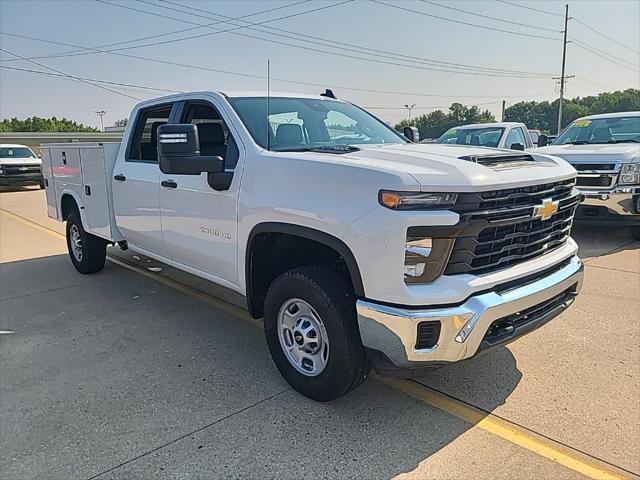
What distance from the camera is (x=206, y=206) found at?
389 cm

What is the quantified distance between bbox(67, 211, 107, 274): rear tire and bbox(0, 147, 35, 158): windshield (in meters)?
14.8

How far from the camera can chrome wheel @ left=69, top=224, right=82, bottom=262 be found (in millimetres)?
6465

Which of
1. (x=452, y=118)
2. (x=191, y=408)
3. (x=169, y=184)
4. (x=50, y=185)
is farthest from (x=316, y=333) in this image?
(x=452, y=118)

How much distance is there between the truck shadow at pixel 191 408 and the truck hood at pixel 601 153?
4.77 metres

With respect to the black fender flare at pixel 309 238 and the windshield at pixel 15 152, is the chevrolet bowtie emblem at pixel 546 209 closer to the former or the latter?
the black fender flare at pixel 309 238

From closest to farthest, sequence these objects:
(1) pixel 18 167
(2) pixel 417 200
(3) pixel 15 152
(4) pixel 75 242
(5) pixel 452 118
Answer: (2) pixel 417 200, (4) pixel 75 242, (1) pixel 18 167, (3) pixel 15 152, (5) pixel 452 118

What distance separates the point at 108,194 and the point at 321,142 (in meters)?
2.74

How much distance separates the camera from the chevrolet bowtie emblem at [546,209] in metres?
2.91

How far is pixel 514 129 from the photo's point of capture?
10.6m

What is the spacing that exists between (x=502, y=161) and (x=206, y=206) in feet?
7.02

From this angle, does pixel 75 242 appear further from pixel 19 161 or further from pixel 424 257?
pixel 19 161

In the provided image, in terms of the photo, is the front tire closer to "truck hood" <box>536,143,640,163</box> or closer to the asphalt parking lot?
the asphalt parking lot

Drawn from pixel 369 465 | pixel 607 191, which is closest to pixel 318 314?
pixel 369 465

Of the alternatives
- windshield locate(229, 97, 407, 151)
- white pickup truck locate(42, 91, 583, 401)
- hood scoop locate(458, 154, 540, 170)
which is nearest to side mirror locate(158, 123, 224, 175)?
white pickup truck locate(42, 91, 583, 401)
